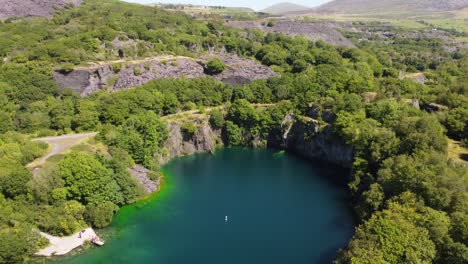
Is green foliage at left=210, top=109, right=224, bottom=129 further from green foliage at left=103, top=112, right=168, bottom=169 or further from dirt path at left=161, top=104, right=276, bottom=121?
green foliage at left=103, top=112, right=168, bottom=169

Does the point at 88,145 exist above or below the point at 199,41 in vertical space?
below

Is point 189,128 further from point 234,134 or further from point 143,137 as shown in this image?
point 143,137

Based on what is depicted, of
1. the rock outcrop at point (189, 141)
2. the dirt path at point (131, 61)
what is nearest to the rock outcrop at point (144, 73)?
the dirt path at point (131, 61)

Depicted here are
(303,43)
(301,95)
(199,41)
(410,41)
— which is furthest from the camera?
(410,41)

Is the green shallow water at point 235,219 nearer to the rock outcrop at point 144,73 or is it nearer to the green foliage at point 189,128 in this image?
the green foliage at point 189,128

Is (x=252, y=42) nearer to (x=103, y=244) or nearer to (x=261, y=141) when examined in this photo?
(x=261, y=141)

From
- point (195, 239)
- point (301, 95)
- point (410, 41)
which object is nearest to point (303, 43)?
point (301, 95)
